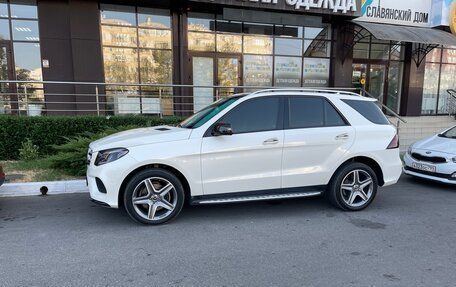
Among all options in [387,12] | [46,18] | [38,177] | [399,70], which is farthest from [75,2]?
[399,70]

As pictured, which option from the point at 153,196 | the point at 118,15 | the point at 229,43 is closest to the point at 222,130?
the point at 153,196

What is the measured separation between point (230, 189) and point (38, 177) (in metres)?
4.06

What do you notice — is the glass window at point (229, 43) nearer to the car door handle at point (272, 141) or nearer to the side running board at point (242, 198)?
the car door handle at point (272, 141)

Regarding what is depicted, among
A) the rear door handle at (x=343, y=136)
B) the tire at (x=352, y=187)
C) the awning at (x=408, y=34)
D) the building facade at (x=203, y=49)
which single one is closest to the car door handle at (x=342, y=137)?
the rear door handle at (x=343, y=136)

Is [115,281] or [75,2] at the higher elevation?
[75,2]

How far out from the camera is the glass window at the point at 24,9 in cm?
1091

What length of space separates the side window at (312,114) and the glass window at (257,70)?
27.1ft

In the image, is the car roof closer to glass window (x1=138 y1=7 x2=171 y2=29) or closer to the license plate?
the license plate

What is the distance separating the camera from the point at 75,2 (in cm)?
1079

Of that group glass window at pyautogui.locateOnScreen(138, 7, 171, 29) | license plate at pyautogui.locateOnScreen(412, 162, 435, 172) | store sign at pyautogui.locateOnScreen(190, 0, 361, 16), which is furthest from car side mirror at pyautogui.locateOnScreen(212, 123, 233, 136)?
glass window at pyautogui.locateOnScreen(138, 7, 171, 29)

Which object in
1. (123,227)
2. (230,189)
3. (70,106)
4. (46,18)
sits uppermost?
(46,18)

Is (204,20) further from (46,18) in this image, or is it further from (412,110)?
(412,110)

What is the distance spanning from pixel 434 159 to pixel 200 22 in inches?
349

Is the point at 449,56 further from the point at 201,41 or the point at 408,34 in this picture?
the point at 201,41
